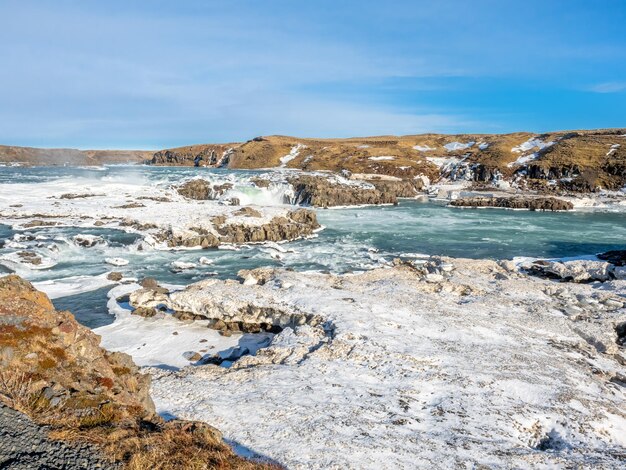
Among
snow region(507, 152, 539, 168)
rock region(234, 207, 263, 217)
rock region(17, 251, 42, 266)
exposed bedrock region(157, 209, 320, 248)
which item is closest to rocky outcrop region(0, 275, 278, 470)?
rock region(17, 251, 42, 266)

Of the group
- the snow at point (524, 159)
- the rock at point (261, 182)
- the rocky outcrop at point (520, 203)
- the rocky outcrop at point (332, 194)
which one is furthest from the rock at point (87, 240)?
the snow at point (524, 159)

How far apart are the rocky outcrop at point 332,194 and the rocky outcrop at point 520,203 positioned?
1401 cm

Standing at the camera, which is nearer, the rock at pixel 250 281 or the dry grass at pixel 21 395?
the dry grass at pixel 21 395

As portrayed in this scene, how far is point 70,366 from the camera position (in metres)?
9.77

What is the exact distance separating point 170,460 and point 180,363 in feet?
33.2

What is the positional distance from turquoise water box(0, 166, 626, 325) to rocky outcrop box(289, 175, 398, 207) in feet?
41.4

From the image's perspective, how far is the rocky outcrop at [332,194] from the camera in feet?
256

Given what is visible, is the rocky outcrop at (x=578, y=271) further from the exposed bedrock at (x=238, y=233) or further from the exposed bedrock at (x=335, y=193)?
the exposed bedrock at (x=335, y=193)

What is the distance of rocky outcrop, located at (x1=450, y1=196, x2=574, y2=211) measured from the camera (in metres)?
76.4

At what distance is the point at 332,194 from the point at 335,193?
772 mm

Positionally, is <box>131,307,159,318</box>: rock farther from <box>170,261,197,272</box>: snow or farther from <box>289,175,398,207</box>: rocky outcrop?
<box>289,175,398,207</box>: rocky outcrop

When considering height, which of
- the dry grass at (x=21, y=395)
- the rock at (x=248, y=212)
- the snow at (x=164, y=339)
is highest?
the rock at (x=248, y=212)

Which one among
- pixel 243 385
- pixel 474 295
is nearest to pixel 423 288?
pixel 474 295

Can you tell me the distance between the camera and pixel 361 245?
4244cm
